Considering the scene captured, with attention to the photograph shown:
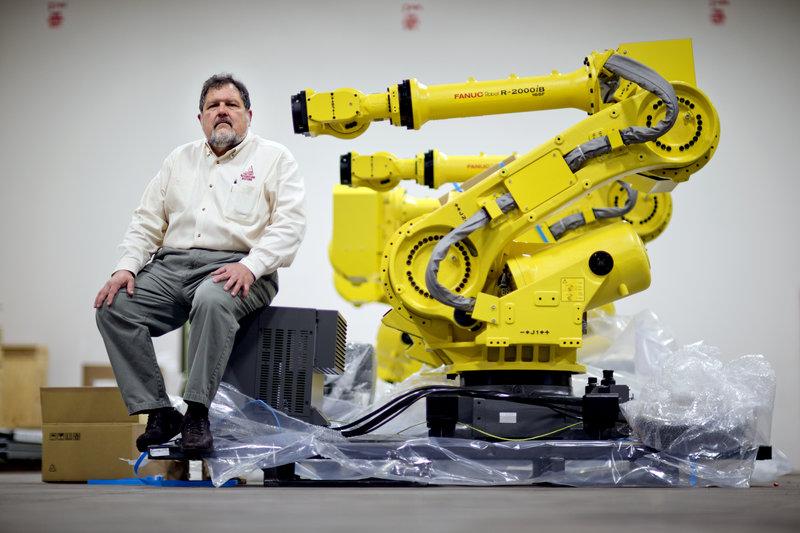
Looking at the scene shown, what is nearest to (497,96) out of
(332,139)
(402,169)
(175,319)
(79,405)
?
(402,169)

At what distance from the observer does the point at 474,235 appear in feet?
10.4

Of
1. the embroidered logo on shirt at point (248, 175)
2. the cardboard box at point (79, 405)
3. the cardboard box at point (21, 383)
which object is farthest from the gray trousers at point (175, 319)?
the cardboard box at point (21, 383)

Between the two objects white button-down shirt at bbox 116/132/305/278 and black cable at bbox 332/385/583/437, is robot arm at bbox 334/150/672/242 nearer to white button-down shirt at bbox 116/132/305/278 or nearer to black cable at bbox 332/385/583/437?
white button-down shirt at bbox 116/132/305/278

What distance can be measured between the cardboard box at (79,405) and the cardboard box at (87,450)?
1.0 inches

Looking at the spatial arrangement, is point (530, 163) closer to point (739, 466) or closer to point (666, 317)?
point (739, 466)

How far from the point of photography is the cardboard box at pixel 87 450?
328cm

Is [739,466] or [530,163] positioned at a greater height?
[530,163]

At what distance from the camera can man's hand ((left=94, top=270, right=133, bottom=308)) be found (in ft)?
9.78

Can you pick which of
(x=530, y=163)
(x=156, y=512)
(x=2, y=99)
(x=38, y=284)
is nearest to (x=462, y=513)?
(x=156, y=512)

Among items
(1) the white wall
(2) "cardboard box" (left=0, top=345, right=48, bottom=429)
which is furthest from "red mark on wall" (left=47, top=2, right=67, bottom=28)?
(2) "cardboard box" (left=0, top=345, right=48, bottom=429)

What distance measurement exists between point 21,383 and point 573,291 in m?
5.16

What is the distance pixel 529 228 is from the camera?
3.19 metres

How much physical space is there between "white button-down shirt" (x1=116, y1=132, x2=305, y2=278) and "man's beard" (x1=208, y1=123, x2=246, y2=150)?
3 centimetres

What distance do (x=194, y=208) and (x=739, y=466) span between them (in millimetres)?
2157
